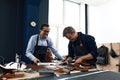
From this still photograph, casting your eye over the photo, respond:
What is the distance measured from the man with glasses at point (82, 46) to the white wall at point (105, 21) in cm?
296

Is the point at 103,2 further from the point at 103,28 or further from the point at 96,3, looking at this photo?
the point at 103,28

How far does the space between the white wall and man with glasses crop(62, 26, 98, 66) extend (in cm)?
296

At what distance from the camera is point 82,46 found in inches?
109

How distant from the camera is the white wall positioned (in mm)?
5531

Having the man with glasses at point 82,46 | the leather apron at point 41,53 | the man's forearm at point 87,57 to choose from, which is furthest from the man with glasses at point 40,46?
the man's forearm at point 87,57

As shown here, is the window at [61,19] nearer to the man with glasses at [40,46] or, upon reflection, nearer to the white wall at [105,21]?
the white wall at [105,21]

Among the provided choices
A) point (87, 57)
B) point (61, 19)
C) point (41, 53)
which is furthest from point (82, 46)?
point (61, 19)

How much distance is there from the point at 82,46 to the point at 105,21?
131 inches

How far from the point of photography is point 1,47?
3979 mm

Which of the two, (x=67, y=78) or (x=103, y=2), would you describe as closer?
(x=67, y=78)

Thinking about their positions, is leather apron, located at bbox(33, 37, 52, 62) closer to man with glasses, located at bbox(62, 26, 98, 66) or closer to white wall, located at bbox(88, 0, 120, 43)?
man with glasses, located at bbox(62, 26, 98, 66)

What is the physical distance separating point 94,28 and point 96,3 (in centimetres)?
89

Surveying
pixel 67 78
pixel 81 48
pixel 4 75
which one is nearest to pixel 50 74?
pixel 67 78

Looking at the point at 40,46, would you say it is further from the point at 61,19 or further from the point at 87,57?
the point at 61,19
